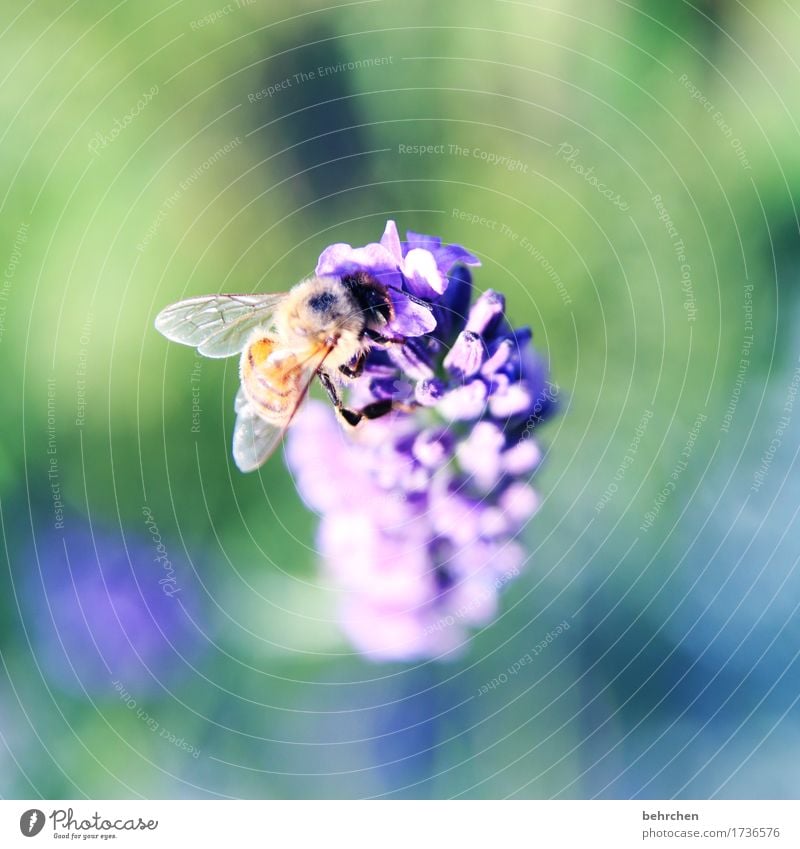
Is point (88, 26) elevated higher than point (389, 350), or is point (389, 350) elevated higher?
point (88, 26)

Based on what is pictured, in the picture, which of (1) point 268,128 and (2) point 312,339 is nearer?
(2) point 312,339

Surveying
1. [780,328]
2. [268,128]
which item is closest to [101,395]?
[268,128]

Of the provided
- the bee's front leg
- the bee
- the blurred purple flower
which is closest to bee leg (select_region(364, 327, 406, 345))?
the bee

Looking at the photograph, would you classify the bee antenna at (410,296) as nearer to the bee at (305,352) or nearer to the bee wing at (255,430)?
the bee at (305,352)

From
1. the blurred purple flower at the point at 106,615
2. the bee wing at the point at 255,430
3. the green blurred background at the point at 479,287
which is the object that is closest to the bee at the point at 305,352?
the bee wing at the point at 255,430

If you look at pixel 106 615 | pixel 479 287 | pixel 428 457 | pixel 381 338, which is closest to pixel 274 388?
pixel 381 338

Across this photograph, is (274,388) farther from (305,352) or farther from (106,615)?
(106,615)
